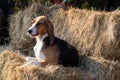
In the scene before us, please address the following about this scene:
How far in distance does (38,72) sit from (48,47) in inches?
30.1

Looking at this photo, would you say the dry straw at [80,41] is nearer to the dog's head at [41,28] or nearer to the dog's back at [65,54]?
the dog's back at [65,54]

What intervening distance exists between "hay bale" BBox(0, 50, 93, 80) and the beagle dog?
0.93 feet

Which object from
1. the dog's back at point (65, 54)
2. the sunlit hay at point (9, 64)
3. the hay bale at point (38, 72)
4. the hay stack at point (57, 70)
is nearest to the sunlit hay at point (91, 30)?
the hay stack at point (57, 70)

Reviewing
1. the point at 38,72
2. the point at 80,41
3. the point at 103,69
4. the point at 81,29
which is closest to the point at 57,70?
the point at 38,72

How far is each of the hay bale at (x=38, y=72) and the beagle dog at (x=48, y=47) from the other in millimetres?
284

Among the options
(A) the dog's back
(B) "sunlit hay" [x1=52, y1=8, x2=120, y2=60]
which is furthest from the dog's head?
(B) "sunlit hay" [x1=52, y1=8, x2=120, y2=60]

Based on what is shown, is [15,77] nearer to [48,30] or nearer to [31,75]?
[31,75]

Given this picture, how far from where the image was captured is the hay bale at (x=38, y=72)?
444 centimetres

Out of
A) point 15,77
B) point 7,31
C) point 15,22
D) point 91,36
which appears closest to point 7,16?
point 7,31

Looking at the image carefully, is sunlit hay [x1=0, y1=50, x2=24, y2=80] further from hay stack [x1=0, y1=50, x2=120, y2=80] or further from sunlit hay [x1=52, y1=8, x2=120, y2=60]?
sunlit hay [x1=52, y1=8, x2=120, y2=60]

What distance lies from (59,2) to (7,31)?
1217 millimetres

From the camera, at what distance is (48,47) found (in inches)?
203

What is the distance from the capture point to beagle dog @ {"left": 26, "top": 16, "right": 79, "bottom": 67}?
16.6 feet

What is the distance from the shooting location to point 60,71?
4.58 metres
